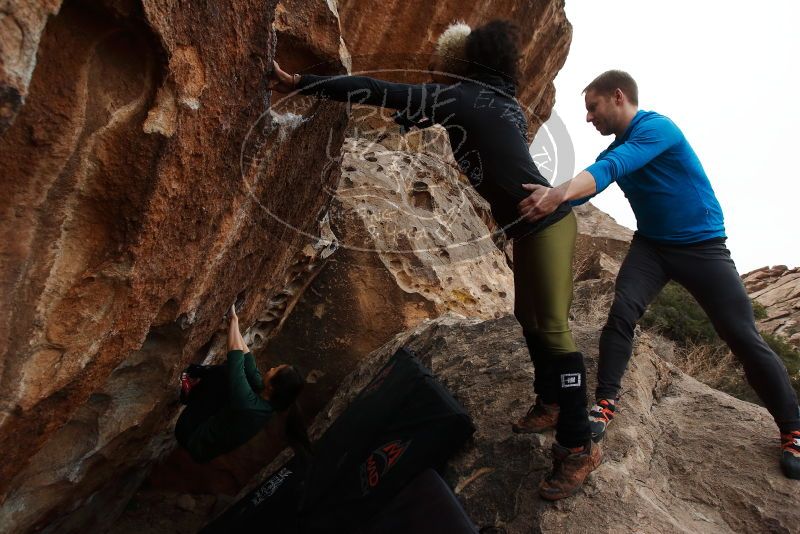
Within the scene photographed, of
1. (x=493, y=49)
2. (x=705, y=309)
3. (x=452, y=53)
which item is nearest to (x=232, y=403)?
(x=452, y=53)

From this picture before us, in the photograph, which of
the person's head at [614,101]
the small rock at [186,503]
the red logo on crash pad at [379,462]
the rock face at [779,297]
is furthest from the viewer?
the rock face at [779,297]

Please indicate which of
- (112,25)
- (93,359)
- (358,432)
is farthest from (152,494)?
(112,25)

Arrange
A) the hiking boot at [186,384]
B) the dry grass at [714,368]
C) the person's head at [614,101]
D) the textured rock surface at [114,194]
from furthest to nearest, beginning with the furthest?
the dry grass at [714,368] → the hiking boot at [186,384] → the person's head at [614,101] → the textured rock surface at [114,194]

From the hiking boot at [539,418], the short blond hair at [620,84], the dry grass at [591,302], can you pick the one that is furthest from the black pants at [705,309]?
the dry grass at [591,302]

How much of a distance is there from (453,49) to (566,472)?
1754 mm

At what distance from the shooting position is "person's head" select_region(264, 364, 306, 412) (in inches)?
132

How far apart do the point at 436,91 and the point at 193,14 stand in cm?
89

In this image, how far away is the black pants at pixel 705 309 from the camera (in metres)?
2.40

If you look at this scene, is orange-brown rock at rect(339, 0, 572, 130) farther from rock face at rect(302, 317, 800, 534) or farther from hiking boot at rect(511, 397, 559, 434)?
hiking boot at rect(511, 397, 559, 434)

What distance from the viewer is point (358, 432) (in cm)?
312

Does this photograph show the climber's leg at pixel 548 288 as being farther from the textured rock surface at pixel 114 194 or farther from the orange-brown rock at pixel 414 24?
the orange-brown rock at pixel 414 24

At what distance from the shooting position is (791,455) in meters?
2.47

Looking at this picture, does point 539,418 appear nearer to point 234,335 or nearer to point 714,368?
point 234,335

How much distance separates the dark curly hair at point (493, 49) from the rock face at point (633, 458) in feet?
5.37
